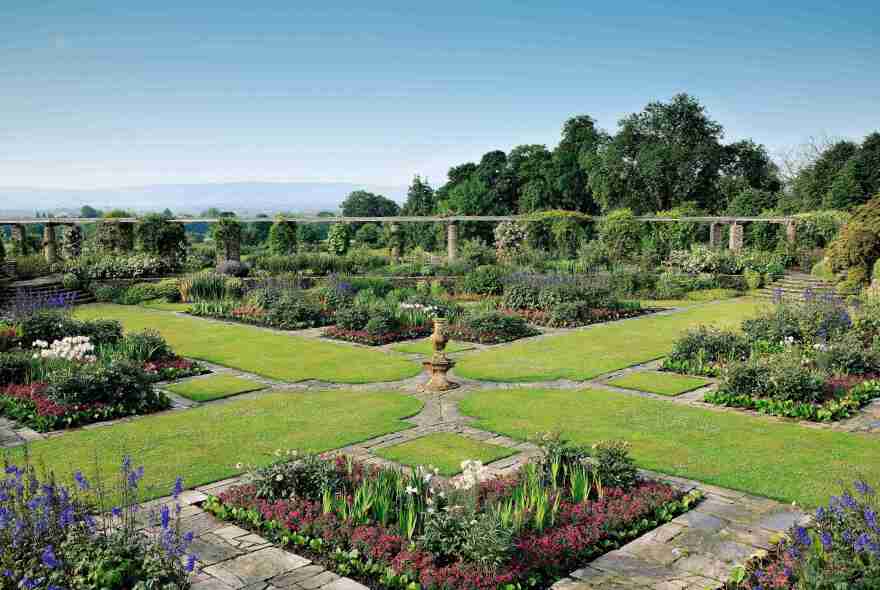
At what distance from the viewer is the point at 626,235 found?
2284cm

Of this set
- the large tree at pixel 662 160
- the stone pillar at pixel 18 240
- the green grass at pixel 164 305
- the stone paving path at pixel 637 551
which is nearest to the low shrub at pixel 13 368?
the stone paving path at pixel 637 551

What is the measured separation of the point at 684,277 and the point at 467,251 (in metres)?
7.04

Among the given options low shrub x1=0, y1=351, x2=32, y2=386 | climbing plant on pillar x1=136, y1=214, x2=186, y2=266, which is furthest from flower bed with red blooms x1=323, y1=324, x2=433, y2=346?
climbing plant on pillar x1=136, y1=214, x2=186, y2=266

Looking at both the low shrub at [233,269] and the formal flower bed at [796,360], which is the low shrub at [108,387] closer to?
the formal flower bed at [796,360]

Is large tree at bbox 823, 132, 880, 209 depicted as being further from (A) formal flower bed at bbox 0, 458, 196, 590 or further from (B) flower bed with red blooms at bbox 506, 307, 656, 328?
(A) formal flower bed at bbox 0, 458, 196, 590

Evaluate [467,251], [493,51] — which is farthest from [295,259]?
[493,51]

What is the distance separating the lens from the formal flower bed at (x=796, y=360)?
8273 mm

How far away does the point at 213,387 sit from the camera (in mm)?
9633

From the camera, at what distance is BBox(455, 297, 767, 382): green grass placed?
10353mm

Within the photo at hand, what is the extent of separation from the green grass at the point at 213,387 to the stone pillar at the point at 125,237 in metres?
15.8

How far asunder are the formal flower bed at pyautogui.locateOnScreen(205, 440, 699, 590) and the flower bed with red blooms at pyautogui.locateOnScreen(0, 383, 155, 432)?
3354mm

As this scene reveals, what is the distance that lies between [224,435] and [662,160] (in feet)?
120

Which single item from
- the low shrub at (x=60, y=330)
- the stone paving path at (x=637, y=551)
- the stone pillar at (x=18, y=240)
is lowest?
the stone paving path at (x=637, y=551)

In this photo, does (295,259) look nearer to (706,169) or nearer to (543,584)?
(543,584)
